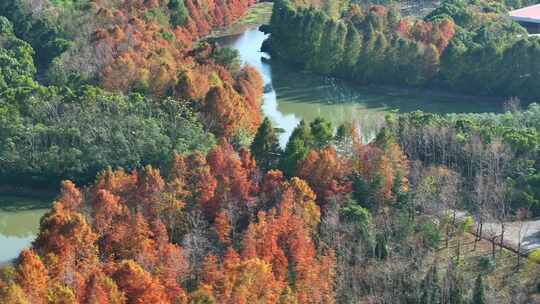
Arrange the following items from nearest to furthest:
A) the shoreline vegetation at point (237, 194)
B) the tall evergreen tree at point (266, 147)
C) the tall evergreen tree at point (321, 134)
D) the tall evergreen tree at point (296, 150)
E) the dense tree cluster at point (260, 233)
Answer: the dense tree cluster at point (260, 233)
the shoreline vegetation at point (237, 194)
the tall evergreen tree at point (296, 150)
the tall evergreen tree at point (321, 134)
the tall evergreen tree at point (266, 147)

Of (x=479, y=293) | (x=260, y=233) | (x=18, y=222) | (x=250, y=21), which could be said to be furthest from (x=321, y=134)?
(x=250, y=21)

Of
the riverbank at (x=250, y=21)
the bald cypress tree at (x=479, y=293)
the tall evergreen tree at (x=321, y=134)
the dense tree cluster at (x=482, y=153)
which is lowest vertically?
the bald cypress tree at (x=479, y=293)

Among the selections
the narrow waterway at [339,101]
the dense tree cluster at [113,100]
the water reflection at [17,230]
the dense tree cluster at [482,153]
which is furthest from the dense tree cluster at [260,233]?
the narrow waterway at [339,101]

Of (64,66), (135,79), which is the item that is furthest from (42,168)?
(64,66)

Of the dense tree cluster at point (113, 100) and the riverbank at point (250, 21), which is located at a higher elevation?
the riverbank at point (250, 21)

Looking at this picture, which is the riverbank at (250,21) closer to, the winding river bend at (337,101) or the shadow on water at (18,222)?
the winding river bend at (337,101)

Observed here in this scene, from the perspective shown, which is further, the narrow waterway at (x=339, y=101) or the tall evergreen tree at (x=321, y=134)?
the narrow waterway at (x=339, y=101)

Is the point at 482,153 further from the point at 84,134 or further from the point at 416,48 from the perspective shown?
the point at 416,48
